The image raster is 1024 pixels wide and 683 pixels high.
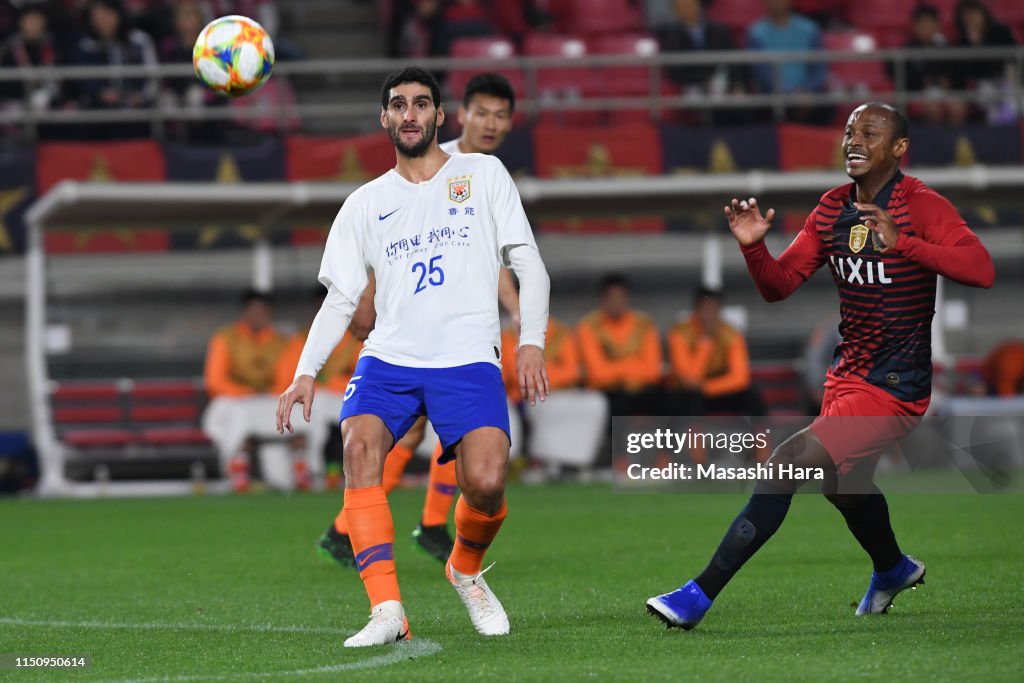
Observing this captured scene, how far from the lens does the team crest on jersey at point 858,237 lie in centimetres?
609

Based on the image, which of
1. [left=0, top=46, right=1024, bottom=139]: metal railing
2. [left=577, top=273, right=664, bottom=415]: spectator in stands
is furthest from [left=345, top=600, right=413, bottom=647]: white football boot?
[left=0, top=46, right=1024, bottom=139]: metal railing

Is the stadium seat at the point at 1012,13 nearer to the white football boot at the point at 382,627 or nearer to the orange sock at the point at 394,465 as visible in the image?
the orange sock at the point at 394,465

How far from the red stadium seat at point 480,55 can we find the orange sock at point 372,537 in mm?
11962

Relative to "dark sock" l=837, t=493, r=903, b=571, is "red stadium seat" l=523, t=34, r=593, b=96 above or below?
above

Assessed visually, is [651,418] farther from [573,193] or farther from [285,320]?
[285,320]

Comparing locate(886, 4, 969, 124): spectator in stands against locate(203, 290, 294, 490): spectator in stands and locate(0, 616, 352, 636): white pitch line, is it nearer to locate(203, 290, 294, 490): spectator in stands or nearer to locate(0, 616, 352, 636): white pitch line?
locate(203, 290, 294, 490): spectator in stands

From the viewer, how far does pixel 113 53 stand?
16891 millimetres

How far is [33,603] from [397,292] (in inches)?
104

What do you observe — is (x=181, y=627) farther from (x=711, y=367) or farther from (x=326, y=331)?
(x=711, y=367)

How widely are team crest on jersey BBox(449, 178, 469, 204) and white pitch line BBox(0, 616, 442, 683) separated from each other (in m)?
1.63

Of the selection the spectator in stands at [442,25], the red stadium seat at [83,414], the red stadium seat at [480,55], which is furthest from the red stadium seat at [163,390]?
the spectator in stands at [442,25]

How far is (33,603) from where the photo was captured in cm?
746

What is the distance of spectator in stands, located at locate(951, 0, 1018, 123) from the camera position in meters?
→ 17.6

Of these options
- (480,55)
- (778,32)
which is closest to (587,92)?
(480,55)
